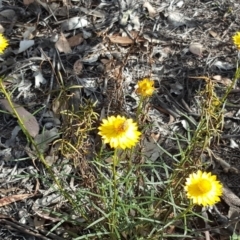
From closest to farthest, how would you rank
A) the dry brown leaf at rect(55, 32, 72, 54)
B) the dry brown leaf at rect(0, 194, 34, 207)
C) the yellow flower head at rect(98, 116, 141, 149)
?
the yellow flower head at rect(98, 116, 141, 149), the dry brown leaf at rect(0, 194, 34, 207), the dry brown leaf at rect(55, 32, 72, 54)

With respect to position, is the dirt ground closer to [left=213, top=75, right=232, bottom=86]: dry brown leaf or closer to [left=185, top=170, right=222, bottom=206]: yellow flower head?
[left=213, top=75, right=232, bottom=86]: dry brown leaf

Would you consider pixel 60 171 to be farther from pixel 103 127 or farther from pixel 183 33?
pixel 183 33

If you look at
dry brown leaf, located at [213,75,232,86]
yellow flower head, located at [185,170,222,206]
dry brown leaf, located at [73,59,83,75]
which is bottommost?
dry brown leaf, located at [213,75,232,86]

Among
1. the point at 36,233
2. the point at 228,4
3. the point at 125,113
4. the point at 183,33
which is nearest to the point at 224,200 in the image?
the point at 125,113

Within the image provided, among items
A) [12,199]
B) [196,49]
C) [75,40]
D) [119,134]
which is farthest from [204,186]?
[75,40]

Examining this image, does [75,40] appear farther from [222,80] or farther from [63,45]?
[222,80]

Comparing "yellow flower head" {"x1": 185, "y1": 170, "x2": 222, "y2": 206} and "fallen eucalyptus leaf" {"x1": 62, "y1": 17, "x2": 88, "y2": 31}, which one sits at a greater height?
"yellow flower head" {"x1": 185, "y1": 170, "x2": 222, "y2": 206}

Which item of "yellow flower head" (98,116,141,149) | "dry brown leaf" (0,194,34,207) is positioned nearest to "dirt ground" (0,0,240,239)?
"dry brown leaf" (0,194,34,207)
